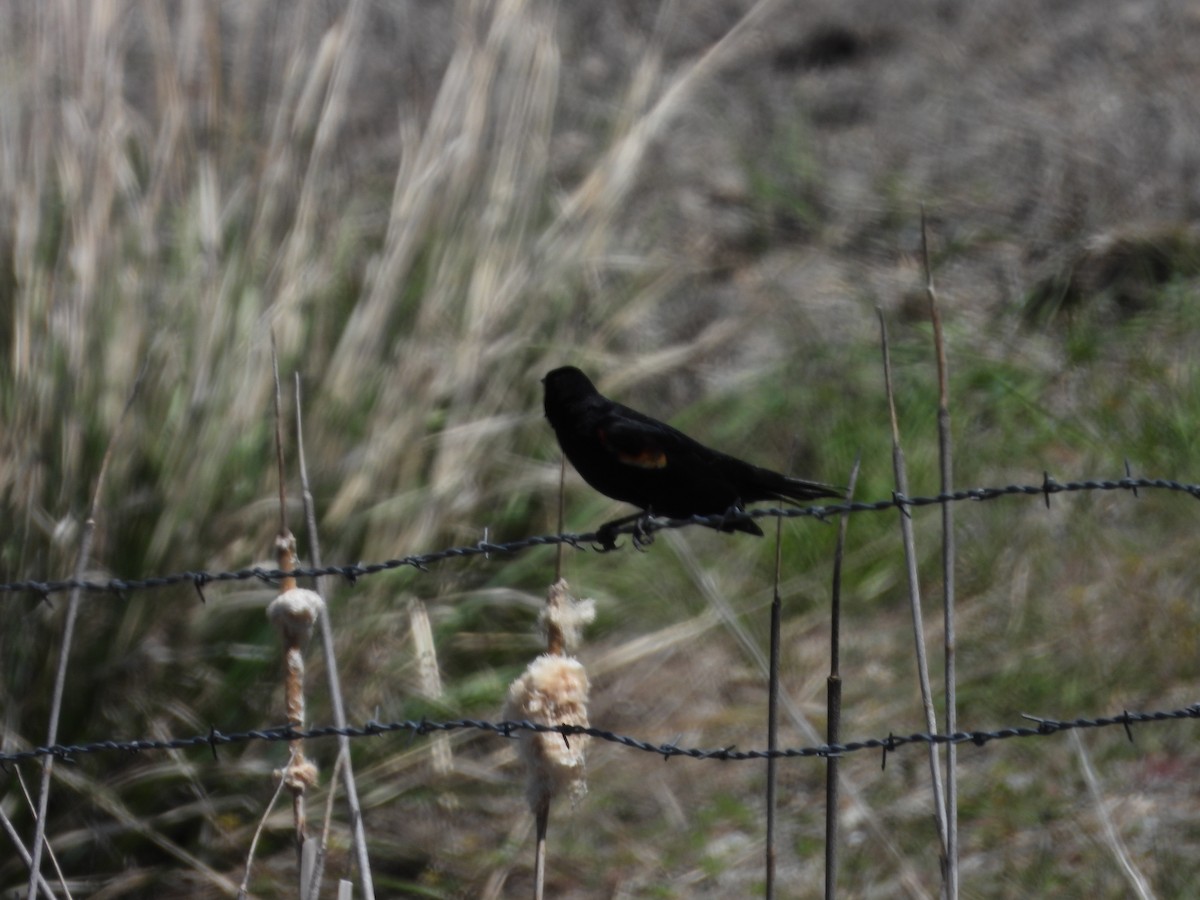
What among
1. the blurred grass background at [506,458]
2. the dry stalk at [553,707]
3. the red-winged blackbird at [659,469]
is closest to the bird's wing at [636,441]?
the red-winged blackbird at [659,469]

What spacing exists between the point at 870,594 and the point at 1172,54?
3848mm

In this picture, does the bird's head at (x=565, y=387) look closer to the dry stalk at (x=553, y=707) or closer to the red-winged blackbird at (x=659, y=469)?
the red-winged blackbird at (x=659, y=469)

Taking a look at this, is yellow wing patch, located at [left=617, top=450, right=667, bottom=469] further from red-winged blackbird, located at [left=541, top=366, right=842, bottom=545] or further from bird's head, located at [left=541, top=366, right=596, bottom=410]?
bird's head, located at [left=541, top=366, right=596, bottom=410]

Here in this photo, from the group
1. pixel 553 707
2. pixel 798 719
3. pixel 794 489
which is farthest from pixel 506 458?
pixel 553 707

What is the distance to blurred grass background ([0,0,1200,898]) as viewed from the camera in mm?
4086

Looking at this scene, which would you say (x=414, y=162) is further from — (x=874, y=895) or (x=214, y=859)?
(x=874, y=895)

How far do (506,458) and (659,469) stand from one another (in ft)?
6.99

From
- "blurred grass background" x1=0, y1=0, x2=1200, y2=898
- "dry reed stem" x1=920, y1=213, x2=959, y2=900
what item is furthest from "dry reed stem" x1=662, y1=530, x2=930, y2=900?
"dry reed stem" x1=920, y1=213, x2=959, y2=900

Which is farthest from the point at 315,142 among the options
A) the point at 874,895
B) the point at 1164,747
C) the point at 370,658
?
the point at 1164,747

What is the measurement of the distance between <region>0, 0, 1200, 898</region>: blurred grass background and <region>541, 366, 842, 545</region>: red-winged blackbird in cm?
46

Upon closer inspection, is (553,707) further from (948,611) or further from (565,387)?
(565,387)

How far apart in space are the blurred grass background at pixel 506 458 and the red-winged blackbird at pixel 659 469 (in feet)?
1.50

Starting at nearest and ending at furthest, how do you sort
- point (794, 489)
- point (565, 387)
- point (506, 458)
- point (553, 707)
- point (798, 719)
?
point (553, 707)
point (798, 719)
point (794, 489)
point (565, 387)
point (506, 458)

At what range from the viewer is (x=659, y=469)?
3.05 meters
